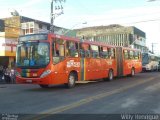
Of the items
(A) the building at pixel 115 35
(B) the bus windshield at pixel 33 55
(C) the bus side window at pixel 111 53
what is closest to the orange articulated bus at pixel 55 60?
(B) the bus windshield at pixel 33 55

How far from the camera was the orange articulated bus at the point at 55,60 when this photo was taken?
1750 cm

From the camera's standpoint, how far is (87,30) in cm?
10025

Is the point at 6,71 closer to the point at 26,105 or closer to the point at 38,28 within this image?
the point at 26,105

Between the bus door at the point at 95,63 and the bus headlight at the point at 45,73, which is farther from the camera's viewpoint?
the bus door at the point at 95,63

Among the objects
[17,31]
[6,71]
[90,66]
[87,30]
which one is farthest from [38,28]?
[87,30]

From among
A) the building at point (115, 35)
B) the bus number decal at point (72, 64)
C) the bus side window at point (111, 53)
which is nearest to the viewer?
the bus number decal at point (72, 64)

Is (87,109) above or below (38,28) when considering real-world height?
below

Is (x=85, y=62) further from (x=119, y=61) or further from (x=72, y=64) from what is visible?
(x=119, y=61)

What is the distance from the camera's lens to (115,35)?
316ft

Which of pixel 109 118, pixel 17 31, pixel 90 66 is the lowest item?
pixel 109 118

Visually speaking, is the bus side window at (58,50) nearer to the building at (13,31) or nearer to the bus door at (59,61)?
the bus door at (59,61)

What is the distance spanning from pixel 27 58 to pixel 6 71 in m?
10.7

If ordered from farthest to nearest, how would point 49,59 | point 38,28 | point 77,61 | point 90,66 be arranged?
point 38,28 → point 90,66 → point 77,61 → point 49,59

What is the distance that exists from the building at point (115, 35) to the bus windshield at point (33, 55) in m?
72.6
